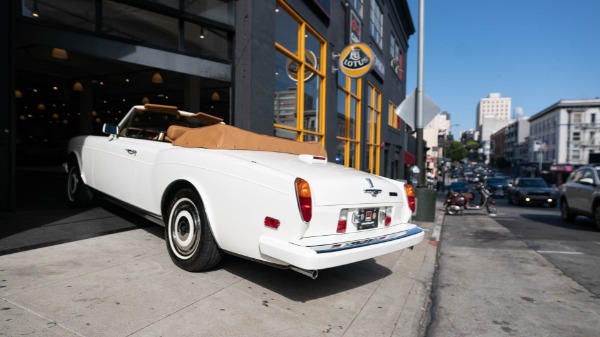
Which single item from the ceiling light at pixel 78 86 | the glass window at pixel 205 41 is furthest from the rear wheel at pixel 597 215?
the ceiling light at pixel 78 86

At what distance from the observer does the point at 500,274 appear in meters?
4.88

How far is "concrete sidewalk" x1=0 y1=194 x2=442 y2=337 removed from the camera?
2.63m

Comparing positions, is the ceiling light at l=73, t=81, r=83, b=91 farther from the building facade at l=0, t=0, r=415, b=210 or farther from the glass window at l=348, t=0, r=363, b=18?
the glass window at l=348, t=0, r=363, b=18

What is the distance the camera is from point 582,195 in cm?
941

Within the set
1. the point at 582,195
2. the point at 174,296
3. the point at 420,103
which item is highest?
the point at 420,103

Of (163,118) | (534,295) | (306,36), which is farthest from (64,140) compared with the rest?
(534,295)

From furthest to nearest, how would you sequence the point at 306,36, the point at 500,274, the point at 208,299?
the point at 306,36 < the point at 500,274 < the point at 208,299

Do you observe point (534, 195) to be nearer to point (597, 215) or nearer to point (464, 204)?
point (464, 204)

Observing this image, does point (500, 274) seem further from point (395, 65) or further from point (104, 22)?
point (395, 65)

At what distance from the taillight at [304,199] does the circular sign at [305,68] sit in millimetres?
7398

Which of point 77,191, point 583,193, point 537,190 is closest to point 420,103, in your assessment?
point 583,193

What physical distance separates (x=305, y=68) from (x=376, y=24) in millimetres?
10002

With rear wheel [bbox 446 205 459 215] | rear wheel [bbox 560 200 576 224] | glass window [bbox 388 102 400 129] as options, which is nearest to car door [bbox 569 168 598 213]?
rear wheel [bbox 560 200 576 224]

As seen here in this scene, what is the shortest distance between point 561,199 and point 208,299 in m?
11.5
